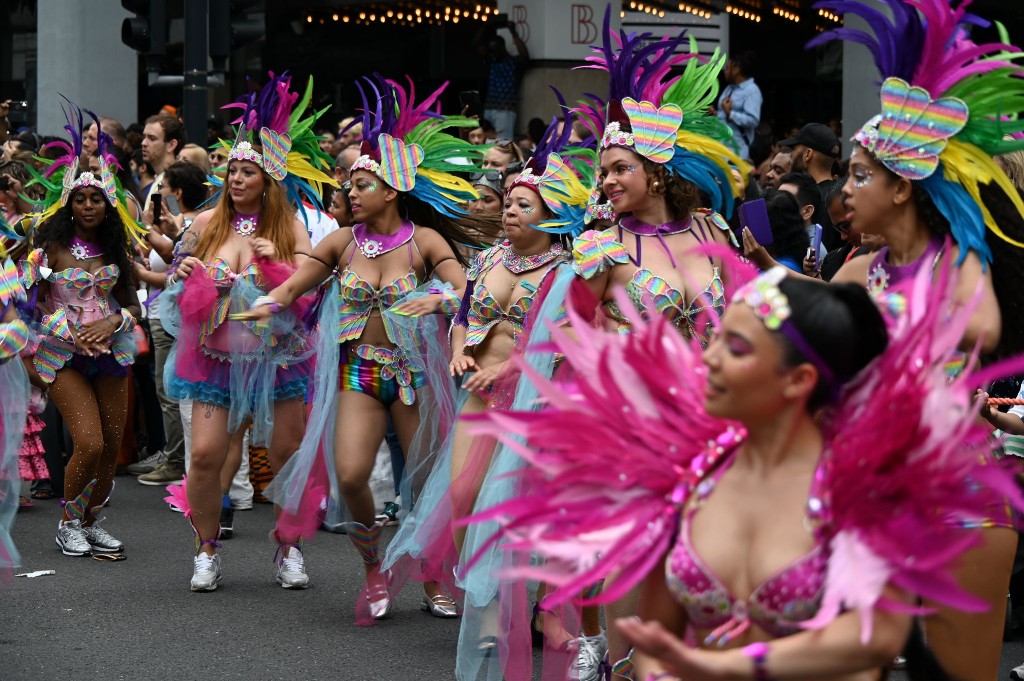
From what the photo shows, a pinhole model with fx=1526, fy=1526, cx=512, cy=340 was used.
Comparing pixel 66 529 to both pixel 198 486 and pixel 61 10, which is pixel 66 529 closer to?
pixel 198 486

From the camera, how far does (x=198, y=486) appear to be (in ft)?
23.2

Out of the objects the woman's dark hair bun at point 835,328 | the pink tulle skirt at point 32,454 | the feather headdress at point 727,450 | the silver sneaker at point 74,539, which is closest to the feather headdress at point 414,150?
the silver sneaker at point 74,539

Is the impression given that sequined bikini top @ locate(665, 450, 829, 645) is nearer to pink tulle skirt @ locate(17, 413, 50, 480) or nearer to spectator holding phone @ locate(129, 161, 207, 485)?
spectator holding phone @ locate(129, 161, 207, 485)

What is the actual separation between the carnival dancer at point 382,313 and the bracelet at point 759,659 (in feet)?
12.7

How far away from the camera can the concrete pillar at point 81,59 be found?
17328 millimetres

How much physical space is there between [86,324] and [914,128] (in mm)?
5001

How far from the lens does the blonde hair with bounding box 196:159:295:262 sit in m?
7.39

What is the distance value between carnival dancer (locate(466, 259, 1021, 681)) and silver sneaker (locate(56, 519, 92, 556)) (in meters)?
5.39

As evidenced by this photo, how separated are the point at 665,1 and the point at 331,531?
27.3ft

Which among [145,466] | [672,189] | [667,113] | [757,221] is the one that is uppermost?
[667,113]

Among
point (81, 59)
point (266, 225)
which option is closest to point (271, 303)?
point (266, 225)

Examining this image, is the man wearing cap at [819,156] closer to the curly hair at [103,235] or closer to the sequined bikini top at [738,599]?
the curly hair at [103,235]

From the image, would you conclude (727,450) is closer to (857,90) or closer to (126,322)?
(126,322)

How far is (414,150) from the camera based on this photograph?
6.83m
